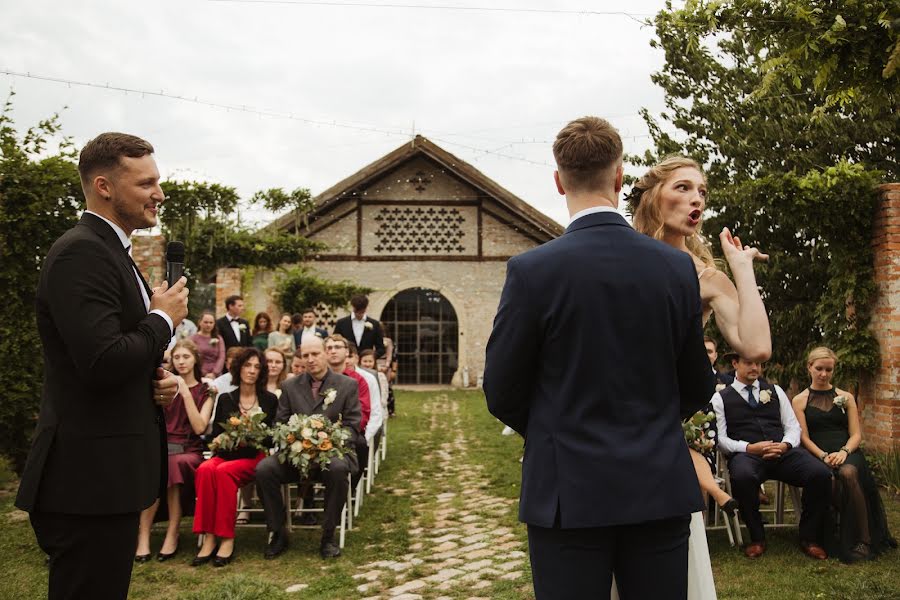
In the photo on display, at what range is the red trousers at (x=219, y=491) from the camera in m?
5.92

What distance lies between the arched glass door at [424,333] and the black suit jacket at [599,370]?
20402 mm

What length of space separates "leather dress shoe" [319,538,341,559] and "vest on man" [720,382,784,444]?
11.1ft

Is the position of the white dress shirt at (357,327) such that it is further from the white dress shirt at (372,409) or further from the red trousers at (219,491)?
the red trousers at (219,491)

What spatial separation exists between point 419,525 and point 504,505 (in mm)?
1012

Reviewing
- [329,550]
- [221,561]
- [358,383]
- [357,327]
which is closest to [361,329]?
[357,327]

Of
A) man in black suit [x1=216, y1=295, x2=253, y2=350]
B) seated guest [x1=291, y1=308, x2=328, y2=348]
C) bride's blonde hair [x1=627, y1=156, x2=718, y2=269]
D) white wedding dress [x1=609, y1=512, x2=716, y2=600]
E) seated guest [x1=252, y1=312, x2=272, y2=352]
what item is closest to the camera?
white wedding dress [x1=609, y1=512, x2=716, y2=600]

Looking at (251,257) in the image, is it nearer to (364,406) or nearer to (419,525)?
(364,406)

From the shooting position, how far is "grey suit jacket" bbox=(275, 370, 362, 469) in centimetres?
659

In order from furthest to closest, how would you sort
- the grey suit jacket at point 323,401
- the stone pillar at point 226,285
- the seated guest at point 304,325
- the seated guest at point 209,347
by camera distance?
the stone pillar at point 226,285, the seated guest at point 304,325, the seated guest at point 209,347, the grey suit jacket at point 323,401

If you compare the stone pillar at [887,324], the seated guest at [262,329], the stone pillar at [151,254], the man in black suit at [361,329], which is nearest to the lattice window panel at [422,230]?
the seated guest at [262,329]

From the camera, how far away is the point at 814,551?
5.79 metres

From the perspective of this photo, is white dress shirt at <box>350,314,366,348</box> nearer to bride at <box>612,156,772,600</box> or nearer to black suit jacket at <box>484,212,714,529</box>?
bride at <box>612,156,772,600</box>

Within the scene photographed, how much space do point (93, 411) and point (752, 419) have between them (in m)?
5.44

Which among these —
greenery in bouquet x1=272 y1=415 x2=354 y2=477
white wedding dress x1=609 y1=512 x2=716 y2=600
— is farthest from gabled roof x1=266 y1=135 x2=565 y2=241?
white wedding dress x1=609 y1=512 x2=716 y2=600
